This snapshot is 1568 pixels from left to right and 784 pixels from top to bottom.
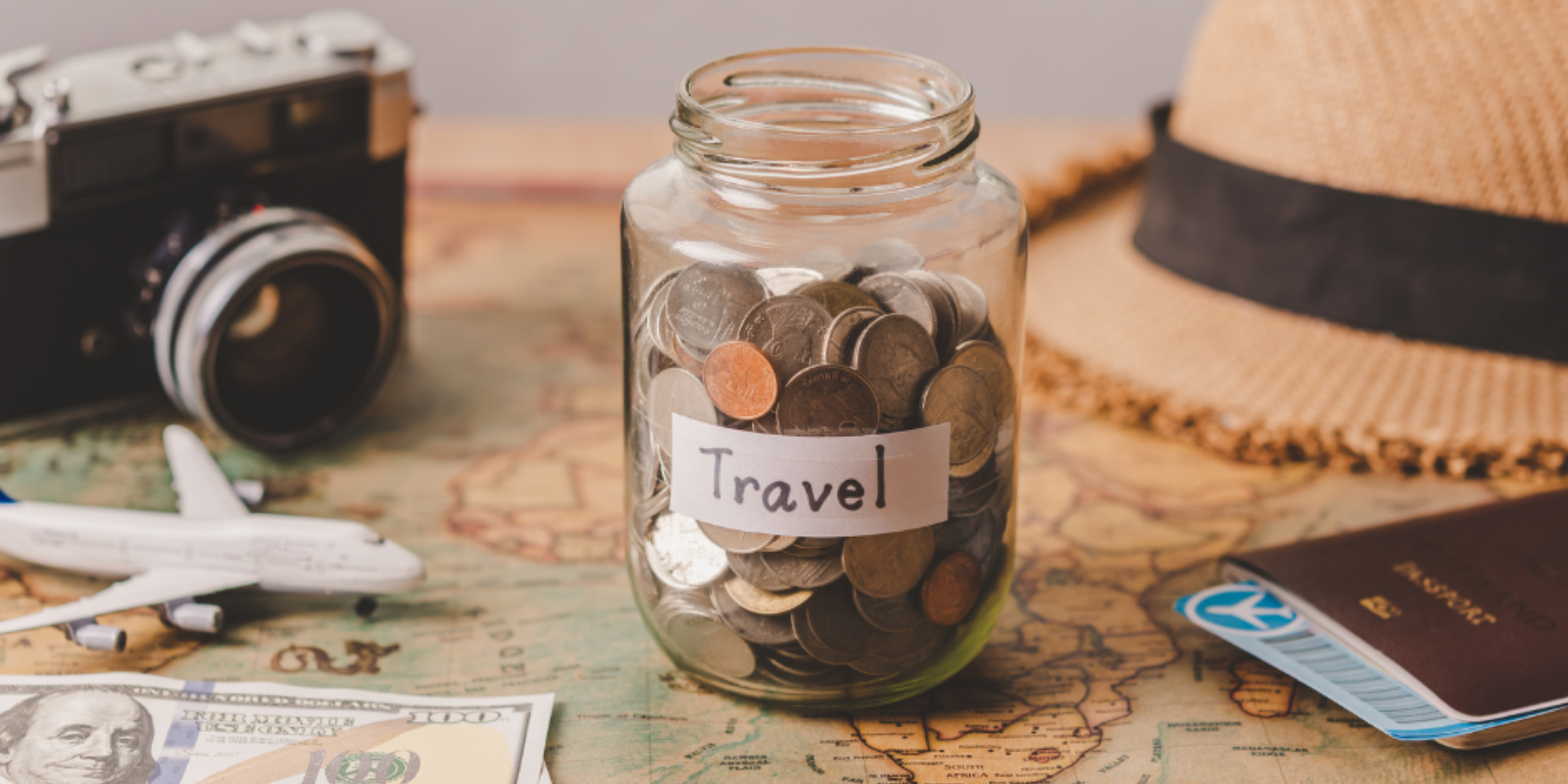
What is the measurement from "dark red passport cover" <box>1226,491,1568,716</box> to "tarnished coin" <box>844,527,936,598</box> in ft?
0.72

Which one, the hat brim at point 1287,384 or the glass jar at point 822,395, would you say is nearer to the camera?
the glass jar at point 822,395

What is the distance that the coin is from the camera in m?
0.55

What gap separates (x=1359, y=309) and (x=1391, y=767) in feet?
1.27

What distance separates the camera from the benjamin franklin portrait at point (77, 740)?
1.73 ft

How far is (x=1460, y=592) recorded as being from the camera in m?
0.63

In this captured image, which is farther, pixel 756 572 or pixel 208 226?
pixel 208 226

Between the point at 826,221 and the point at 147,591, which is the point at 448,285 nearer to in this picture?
the point at 147,591

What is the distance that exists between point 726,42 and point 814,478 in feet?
4.24

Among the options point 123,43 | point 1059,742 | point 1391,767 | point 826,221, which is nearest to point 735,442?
point 826,221

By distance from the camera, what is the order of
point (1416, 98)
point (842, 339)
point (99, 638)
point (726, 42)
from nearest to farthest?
point (842, 339)
point (99, 638)
point (1416, 98)
point (726, 42)

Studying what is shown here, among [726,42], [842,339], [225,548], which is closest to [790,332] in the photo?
[842,339]

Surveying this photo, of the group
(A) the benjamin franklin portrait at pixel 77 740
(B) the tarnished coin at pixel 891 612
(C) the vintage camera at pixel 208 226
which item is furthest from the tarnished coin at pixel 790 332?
(C) the vintage camera at pixel 208 226

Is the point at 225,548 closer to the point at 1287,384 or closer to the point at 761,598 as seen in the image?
the point at 761,598

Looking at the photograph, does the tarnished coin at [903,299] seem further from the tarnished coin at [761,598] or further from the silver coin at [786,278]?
the tarnished coin at [761,598]
